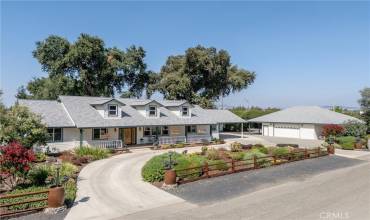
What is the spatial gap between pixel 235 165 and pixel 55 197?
12.6m

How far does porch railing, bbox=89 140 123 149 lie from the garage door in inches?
1131

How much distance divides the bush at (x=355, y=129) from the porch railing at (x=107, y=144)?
28.4m

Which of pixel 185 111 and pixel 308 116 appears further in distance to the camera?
pixel 308 116

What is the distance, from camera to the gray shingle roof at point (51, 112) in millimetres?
28272

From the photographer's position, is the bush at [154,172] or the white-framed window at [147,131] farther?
the white-framed window at [147,131]

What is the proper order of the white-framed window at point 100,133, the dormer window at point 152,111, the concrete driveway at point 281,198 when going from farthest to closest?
the dormer window at point 152,111
the white-framed window at point 100,133
the concrete driveway at point 281,198

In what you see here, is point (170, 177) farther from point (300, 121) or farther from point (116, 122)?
point (300, 121)

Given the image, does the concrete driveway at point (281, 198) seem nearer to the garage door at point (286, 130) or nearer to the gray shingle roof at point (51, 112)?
the gray shingle roof at point (51, 112)

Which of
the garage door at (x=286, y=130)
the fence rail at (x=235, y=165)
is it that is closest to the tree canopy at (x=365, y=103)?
the garage door at (x=286, y=130)

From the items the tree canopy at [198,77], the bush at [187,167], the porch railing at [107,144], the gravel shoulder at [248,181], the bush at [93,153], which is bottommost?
the gravel shoulder at [248,181]

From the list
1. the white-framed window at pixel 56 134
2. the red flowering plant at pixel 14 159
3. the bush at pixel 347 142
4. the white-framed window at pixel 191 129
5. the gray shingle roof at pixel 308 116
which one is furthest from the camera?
the gray shingle roof at pixel 308 116

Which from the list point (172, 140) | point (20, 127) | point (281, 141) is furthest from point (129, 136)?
point (281, 141)

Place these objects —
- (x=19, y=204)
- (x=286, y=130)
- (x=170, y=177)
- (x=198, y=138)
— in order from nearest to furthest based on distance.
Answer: (x=19, y=204)
(x=170, y=177)
(x=198, y=138)
(x=286, y=130)

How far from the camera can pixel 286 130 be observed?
48.8 meters
